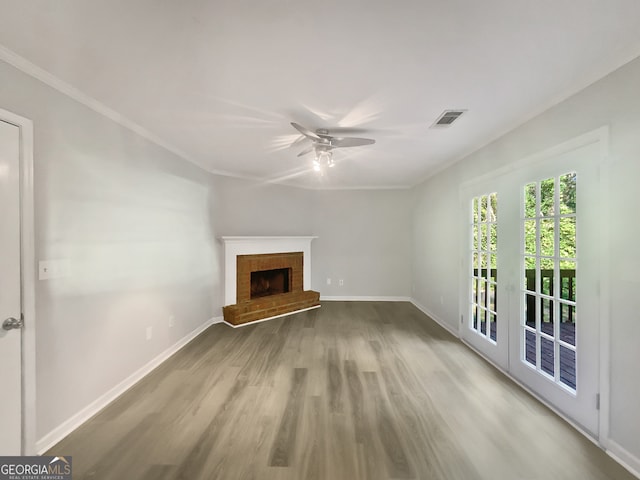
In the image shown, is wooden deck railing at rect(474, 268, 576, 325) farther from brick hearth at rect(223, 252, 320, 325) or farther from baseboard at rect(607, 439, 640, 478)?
brick hearth at rect(223, 252, 320, 325)

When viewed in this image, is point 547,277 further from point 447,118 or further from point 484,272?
point 447,118

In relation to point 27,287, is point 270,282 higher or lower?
lower

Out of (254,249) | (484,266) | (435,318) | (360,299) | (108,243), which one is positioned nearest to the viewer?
(108,243)

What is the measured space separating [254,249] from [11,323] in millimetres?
3124

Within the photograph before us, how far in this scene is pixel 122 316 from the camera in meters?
2.35

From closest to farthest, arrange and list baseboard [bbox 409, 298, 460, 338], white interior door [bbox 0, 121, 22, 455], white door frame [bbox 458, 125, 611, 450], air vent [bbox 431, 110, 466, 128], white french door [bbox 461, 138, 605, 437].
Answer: white interior door [bbox 0, 121, 22, 455], white door frame [bbox 458, 125, 611, 450], white french door [bbox 461, 138, 605, 437], air vent [bbox 431, 110, 466, 128], baseboard [bbox 409, 298, 460, 338]

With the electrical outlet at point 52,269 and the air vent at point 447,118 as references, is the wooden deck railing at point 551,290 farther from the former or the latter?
the electrical outlet at point 52,269

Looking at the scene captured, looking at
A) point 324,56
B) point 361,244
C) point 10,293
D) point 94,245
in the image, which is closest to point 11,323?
point 10,293

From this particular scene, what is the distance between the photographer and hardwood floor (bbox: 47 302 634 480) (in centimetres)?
154

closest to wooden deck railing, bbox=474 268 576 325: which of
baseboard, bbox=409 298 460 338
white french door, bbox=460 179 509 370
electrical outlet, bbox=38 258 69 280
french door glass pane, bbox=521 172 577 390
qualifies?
french door glass pane, bbox=521 172 577 390

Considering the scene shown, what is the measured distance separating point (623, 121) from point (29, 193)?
3.68 meters

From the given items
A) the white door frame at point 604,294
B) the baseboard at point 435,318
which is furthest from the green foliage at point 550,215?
the baseboard at point 435,318

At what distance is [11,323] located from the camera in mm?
1502

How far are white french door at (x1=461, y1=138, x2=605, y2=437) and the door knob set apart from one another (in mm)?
3630
